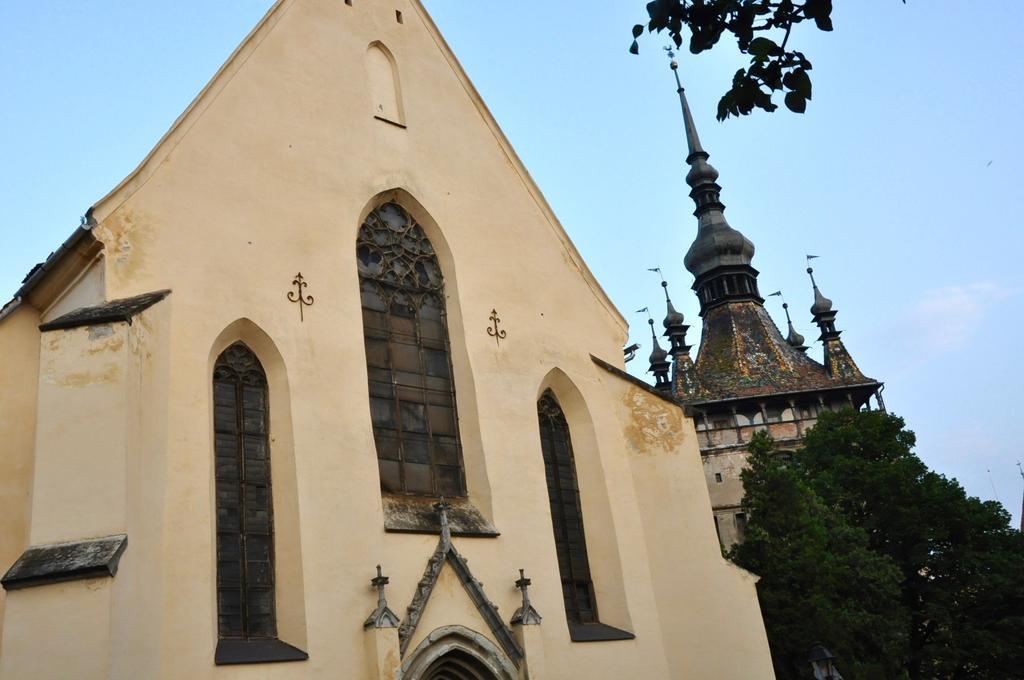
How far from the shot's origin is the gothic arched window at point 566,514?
12.8 m

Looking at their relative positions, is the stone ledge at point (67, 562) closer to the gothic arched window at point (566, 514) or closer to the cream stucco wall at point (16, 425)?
the cream stucco wall at point (16, 425)

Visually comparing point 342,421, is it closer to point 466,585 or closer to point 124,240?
point 466,585

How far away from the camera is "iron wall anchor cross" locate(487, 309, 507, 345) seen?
13.3 meters

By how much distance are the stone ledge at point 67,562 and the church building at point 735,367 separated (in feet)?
101

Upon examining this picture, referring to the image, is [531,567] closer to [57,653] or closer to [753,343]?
[57,653]

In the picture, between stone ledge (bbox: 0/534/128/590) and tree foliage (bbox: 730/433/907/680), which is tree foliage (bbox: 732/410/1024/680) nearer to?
tree foliage (bbox: 730/433/907/680)

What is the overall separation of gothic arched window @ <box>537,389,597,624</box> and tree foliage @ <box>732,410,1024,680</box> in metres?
8.06

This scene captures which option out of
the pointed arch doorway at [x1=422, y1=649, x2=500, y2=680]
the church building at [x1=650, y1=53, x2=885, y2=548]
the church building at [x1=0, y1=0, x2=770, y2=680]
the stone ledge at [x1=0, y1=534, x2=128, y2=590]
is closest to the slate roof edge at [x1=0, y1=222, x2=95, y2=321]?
the church building at [x1=0, y1=0, x2=770, y2=680]

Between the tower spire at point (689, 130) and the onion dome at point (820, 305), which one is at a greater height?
the tower spire at point (689, 130)

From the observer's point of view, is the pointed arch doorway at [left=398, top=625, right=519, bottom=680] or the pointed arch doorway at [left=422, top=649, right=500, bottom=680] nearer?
the pointed arch doorway at [left=398, top=625, right=519, bottom=680]

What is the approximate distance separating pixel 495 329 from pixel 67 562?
Result: 21.2 feet

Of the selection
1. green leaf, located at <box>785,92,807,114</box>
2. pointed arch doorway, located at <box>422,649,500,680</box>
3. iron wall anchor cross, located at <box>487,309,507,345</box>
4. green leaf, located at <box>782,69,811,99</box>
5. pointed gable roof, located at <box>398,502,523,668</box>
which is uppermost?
iron wall anchor cross, located at <box>487,309,507,345</box>

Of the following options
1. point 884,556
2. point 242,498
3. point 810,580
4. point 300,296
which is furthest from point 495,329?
point 884,556

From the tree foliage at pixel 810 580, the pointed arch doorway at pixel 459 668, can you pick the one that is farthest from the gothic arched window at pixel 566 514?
the tree foliage at pixel 810 580
